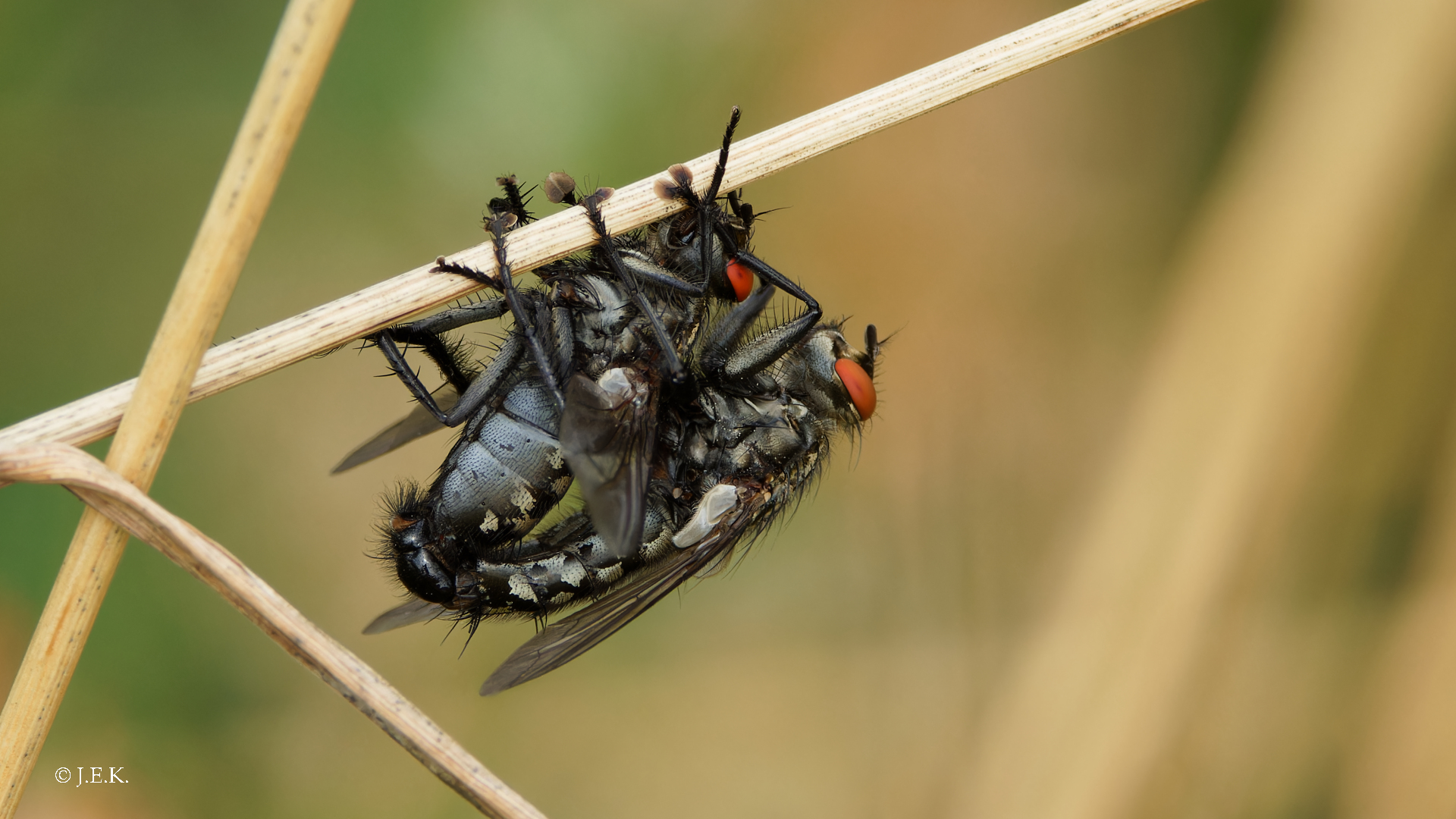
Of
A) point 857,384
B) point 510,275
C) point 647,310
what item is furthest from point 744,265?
point 510,275

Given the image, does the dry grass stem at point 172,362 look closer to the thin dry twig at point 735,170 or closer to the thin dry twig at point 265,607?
the thin dry twig at point 265,607

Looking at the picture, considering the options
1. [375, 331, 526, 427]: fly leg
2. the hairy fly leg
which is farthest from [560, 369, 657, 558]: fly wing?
the hairy fly leg

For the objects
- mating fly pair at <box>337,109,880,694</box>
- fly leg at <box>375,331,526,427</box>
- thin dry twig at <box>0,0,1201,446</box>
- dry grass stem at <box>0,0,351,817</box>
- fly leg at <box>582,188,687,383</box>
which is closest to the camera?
dry grass stem at <box>0,0,351,817</box>

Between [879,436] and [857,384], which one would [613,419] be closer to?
[857,384]

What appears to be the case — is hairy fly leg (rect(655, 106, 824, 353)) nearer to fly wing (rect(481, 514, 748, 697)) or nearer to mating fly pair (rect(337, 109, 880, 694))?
mating fly pair (rect(337, 109, 880, 694))

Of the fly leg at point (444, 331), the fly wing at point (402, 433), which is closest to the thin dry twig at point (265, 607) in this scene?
the fly leg at point (444, 331)
